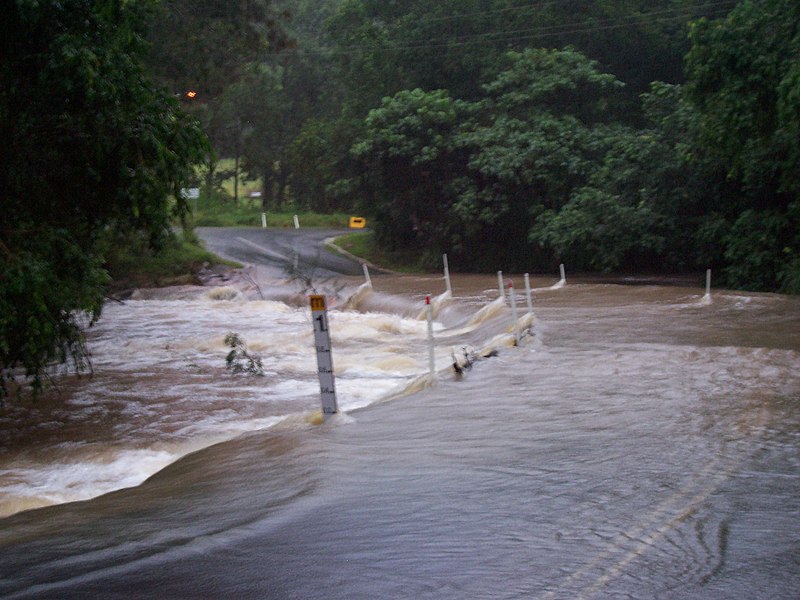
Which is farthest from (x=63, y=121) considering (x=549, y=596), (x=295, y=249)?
(x=295, y=249)

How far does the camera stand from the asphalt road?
124 ft

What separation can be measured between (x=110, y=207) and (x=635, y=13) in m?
31.6

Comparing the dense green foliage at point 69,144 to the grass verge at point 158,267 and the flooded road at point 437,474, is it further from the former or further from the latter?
the grass verge at point 158,267

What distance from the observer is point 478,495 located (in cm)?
741

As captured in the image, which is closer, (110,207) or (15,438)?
(110,207)

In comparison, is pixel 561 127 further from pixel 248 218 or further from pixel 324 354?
pixel 324 354

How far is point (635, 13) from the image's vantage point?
128 ft

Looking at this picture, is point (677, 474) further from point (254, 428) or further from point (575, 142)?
point (575, 142)

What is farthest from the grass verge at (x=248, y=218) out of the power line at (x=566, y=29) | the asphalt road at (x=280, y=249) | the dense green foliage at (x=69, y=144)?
the dense green foliage at (x=69, y=144)

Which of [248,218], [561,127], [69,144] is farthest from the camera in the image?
[248,218]

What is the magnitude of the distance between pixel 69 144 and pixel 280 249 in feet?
101

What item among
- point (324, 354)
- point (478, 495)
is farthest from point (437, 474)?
point (324, 354)

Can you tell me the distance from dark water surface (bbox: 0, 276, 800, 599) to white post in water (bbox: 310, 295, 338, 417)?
290 millimetres

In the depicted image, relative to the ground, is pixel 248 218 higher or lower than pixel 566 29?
lower
